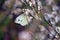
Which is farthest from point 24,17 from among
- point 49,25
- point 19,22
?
point 49,25

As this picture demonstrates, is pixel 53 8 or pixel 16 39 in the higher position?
pixel 53 8

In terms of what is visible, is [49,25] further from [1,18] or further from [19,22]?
[1,18]

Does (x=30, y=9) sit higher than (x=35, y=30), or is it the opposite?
(x=30, y=9)

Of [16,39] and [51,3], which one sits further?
[51,3]

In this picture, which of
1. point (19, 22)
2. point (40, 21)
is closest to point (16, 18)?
point (19, 22)

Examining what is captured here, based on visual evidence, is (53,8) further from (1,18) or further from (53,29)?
(1,18)

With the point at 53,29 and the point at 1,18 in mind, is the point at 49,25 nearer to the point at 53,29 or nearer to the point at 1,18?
the point at 53,29

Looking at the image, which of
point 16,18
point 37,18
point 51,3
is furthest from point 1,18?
point 51,3
